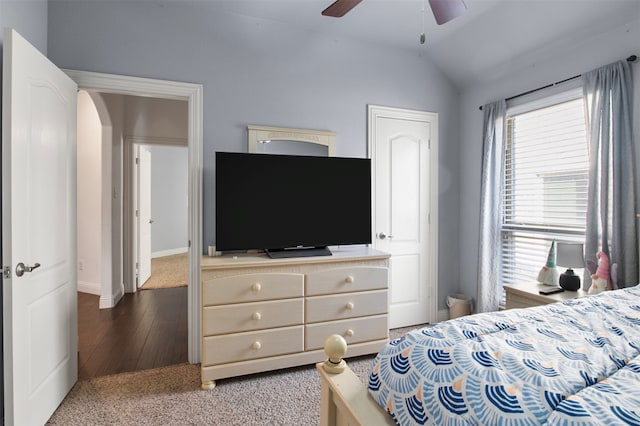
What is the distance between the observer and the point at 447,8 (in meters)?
1.78

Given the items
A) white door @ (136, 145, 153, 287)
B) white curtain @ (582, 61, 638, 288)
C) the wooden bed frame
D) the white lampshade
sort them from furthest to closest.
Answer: white door @ (136, 145, 153, 287) < the white lampshade < white curtain @ (582, 61, 638, 288) < the wooden bed frame

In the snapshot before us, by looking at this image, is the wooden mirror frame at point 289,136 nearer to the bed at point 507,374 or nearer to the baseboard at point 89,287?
the bed at point 507,374

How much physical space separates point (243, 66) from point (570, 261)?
2.88m

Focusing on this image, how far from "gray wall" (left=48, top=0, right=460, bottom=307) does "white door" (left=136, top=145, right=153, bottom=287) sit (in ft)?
7.52

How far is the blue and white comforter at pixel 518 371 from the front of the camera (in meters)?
0.72

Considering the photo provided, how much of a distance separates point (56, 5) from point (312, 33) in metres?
1.88

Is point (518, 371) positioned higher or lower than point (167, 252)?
higher

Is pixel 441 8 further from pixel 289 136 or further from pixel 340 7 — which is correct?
pixel 289 136

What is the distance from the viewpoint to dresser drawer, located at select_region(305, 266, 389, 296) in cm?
246

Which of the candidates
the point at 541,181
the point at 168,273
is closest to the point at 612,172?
the point at 541,181

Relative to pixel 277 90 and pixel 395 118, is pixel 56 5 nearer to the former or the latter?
pixel 277 90

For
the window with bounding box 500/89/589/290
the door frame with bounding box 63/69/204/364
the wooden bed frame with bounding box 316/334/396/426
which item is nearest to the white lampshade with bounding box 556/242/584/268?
the window with bounding box 500/89/589/290

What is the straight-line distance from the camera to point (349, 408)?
3.55 ft

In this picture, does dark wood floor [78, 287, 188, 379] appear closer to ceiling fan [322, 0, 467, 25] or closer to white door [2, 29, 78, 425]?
white door [2, 29, 78, 425]
